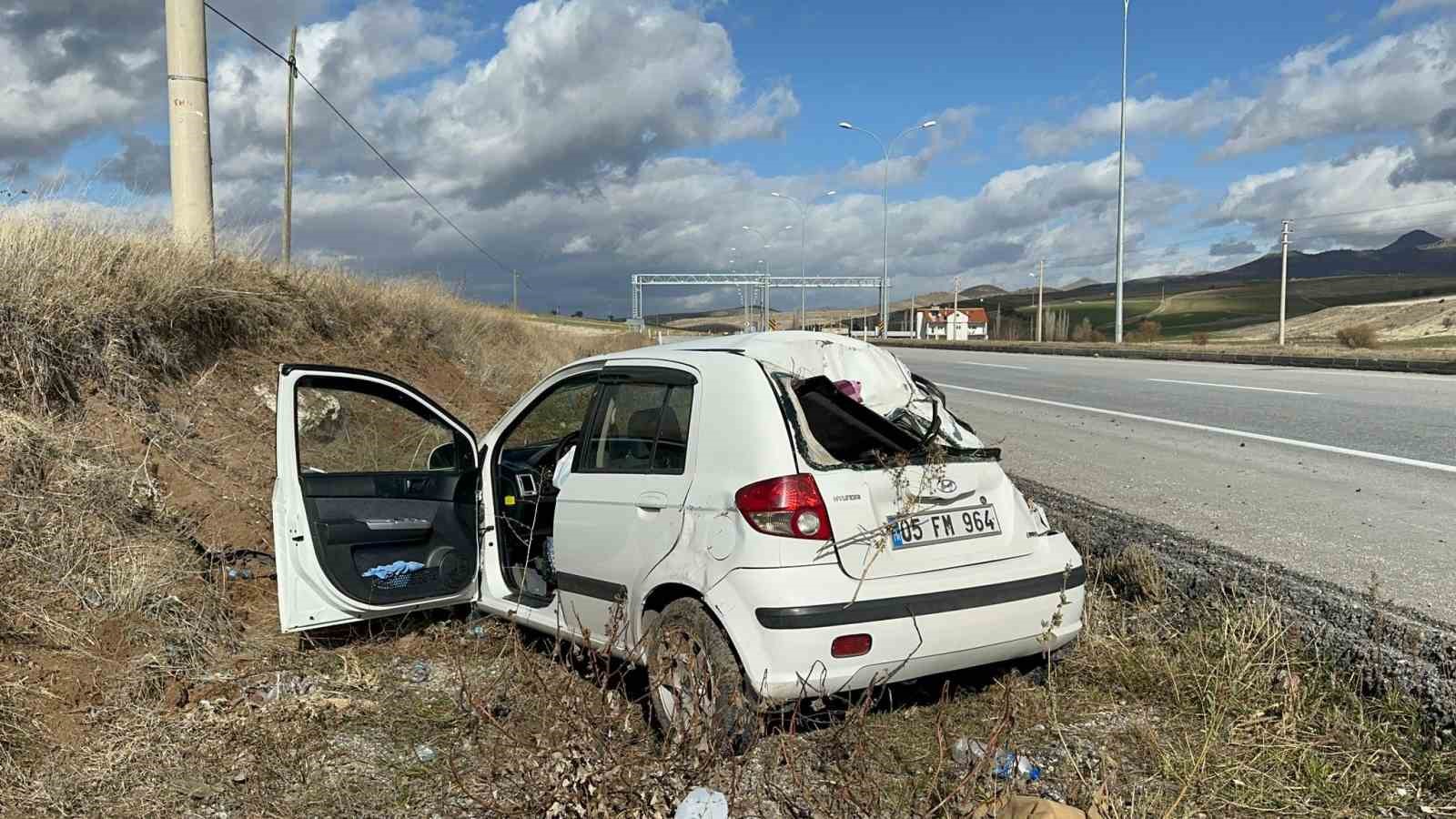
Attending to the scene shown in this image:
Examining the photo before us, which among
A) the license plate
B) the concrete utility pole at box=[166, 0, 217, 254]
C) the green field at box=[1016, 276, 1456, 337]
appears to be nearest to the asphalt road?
the license plate

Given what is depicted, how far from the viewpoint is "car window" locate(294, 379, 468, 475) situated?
8445 mm

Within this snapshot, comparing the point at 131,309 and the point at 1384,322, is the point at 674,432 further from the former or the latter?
the point at 1384,322

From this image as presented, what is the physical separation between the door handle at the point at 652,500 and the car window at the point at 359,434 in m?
4.49

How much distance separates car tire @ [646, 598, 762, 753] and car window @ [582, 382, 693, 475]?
2.00 ft

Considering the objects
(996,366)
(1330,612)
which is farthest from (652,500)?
(996,366)

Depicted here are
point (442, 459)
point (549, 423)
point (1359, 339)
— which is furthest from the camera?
point (1359, 339)

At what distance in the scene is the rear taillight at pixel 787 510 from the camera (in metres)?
3.32

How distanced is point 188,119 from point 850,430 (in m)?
8.78

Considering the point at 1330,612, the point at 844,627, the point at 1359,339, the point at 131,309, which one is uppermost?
the point at 131,309

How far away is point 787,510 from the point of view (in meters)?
3.33

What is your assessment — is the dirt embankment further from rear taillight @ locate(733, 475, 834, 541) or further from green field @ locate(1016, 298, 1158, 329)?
rear taillight @ locate(733, 475, 834, 541)

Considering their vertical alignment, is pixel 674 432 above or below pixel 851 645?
above

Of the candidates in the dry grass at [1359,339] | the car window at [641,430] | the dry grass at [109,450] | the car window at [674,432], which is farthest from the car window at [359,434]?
the dry grass at [1359,339]

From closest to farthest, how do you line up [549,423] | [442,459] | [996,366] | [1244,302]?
[442,459] → [549,423] → [996,366] → [1244,302]
